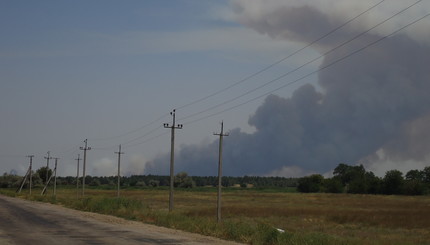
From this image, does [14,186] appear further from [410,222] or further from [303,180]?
[410,222]

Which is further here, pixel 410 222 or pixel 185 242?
pixel 410 222

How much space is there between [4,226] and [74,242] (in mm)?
10707

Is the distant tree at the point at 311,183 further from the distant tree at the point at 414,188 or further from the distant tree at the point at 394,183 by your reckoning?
the distant tree at the point at 414,188

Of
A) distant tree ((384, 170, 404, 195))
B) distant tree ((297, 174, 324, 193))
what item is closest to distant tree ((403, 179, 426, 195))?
distant tree ((384, 170, 404, 195))

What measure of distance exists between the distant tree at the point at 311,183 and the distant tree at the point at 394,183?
3139 cm

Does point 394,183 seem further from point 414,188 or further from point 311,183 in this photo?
point 311,183

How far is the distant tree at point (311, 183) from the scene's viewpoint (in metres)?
192

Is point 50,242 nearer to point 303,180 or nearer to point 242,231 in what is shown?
point 242,231

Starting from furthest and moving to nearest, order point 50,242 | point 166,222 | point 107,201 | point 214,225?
point 107,201
point 166,222
point 214,225
point 50,242

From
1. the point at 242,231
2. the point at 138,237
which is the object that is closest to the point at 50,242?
the point at 138,237

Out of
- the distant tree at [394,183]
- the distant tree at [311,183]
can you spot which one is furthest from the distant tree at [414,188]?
the distant tree at [311,183]

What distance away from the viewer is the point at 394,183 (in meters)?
162

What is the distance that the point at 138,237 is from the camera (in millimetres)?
26641

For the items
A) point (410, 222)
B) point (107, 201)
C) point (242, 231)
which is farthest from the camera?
point (107, 201)
